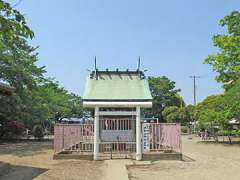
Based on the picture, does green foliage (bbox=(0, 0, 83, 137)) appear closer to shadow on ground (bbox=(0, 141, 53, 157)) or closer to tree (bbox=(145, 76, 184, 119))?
shadow on ground (bbox=(0, 141, 53, 157))

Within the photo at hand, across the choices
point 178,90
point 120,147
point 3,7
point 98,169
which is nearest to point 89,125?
point 120,147

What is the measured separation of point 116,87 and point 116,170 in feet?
20.0

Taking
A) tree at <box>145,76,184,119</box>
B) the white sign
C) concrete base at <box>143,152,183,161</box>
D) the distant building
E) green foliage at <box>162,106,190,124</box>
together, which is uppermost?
tree at <box>145,76,184,119</box>

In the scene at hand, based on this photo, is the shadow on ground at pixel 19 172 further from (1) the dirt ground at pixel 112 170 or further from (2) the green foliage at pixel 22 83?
(2) the green foliage at pixel 22 83

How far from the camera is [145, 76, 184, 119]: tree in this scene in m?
75.2

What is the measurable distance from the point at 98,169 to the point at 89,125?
4.36m

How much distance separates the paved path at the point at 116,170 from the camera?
1129 cm

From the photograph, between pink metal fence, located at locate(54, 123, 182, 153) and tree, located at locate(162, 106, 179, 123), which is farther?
tree, located at locate(162, 106, 179, 123)

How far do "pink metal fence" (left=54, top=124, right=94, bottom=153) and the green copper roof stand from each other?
1.59 m

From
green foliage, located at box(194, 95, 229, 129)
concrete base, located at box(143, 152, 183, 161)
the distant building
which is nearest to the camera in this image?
concrete base, located at box(143, 152, 183, 161)

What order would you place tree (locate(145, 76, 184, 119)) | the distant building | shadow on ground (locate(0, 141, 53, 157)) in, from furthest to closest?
tree (locate(145, 76, 184, 119)) → shadow on ground (locate(0, 141, 53, 157)) → the distant building

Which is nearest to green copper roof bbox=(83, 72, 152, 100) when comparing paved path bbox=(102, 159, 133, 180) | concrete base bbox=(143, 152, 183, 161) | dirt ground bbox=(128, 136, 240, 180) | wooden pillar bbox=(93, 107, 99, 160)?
wooden pillar bbox=(93, 107, 99, 160)

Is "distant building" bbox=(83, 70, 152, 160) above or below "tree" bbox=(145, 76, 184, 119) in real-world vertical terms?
below

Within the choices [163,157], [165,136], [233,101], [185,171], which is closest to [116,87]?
[165,136]
